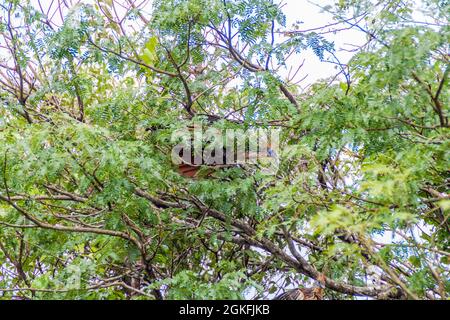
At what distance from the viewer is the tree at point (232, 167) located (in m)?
2.76

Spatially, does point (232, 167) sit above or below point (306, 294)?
above

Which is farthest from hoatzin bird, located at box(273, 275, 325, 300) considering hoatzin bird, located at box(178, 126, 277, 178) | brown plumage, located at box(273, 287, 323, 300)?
hoatzin bird, located at box(178, 126, 277, 178)

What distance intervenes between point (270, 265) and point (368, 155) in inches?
49.1

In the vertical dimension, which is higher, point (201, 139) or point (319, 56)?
point (319, 56)

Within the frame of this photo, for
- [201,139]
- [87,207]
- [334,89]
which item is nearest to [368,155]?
[334,89]

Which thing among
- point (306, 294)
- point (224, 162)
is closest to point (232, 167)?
point (224, 162)

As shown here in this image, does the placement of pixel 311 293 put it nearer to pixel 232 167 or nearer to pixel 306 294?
pixel 306 294

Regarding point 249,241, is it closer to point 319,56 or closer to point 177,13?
point 319,56

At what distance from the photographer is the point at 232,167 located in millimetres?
3535

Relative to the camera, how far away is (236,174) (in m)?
3.51

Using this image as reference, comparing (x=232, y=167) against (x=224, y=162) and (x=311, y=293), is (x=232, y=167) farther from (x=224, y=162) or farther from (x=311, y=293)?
(x=311, y=293)

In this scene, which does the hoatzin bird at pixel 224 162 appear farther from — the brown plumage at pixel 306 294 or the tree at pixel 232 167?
the brown plumage at pixel 306 294

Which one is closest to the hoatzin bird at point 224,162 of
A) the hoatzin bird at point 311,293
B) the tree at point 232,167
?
the tree at point 232,167

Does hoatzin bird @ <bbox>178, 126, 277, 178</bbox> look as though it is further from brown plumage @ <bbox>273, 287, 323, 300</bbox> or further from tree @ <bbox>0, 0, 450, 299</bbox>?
brown plumage @ <bbox>273, 287, 323, 300</bbox>
